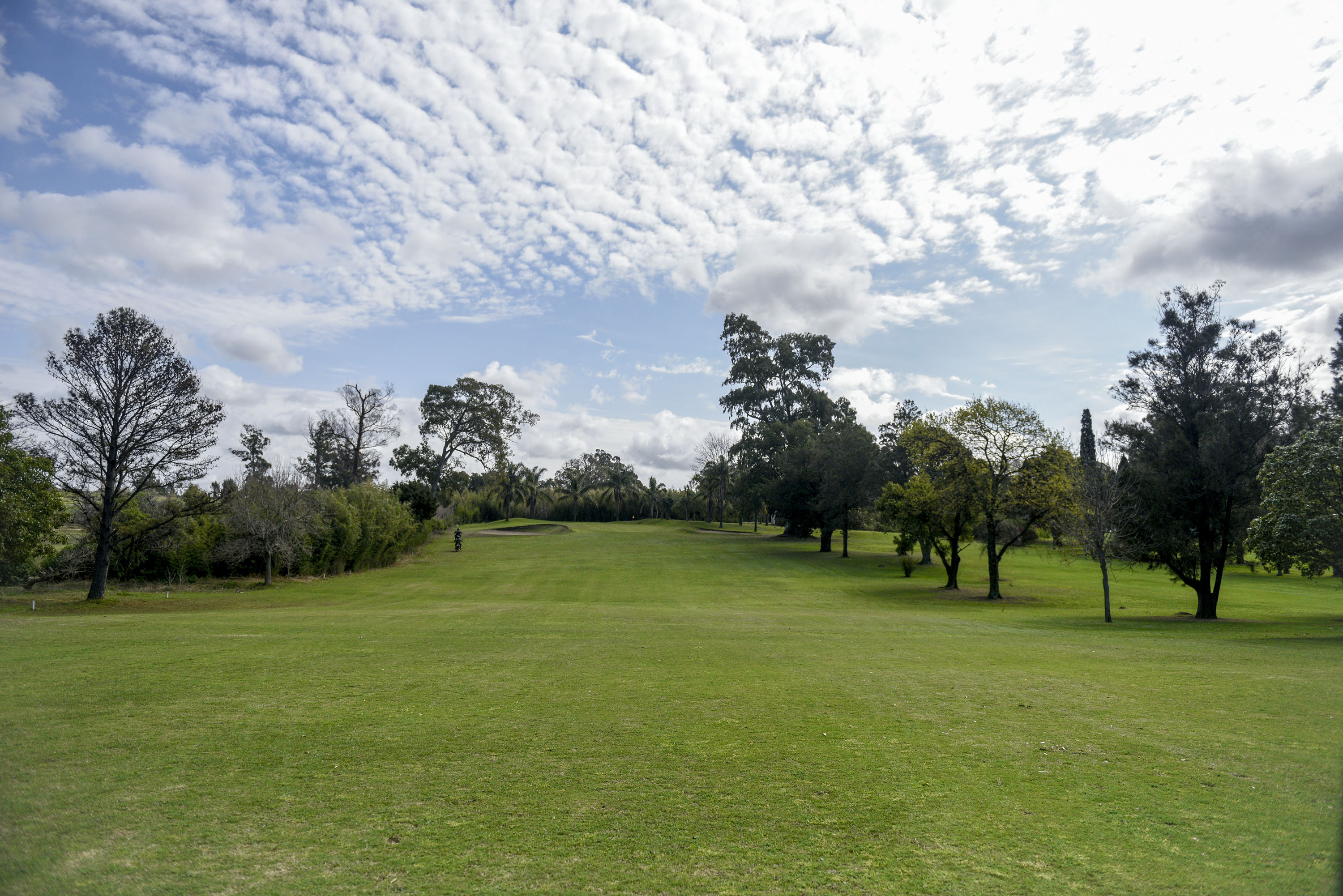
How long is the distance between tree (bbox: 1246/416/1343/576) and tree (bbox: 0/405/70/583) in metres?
37.3

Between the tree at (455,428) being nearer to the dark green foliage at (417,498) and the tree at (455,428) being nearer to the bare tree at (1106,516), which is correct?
the dark green foliage at (417,498)

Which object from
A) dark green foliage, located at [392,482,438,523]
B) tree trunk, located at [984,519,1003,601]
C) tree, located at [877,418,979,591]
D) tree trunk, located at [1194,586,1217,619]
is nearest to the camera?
tree trunk, located at [1194,586,1217,619]

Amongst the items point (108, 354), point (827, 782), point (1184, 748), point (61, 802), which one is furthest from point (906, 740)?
point (108, 354)

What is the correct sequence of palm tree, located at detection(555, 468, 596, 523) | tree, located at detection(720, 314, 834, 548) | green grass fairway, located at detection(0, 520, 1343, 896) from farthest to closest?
1. palm tree, located at detection(555, 468, 596, 523)
2. tree, located at detection(720, 314, 834, 548)
3. green grass fairway, located at detection(0, 520, 1343, 896)

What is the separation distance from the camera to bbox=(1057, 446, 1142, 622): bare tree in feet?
76.9

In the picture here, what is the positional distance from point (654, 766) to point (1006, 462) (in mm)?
30033

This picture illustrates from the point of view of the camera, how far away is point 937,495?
33.4m

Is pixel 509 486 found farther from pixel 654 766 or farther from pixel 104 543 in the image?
pixel 654 766

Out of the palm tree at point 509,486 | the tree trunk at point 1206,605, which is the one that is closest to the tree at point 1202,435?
the tree trunk at point 1206,605

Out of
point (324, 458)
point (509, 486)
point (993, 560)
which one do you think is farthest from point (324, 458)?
point (993, 560)

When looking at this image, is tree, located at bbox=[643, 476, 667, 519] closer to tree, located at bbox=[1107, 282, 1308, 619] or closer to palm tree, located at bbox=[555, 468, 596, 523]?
palm tree, located at bbox=[555, 468, 596, 523]

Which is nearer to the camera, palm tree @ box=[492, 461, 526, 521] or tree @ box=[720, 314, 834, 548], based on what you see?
tree @ box=[720, 314, 834, 548]

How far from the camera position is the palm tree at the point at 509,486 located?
8944 cm

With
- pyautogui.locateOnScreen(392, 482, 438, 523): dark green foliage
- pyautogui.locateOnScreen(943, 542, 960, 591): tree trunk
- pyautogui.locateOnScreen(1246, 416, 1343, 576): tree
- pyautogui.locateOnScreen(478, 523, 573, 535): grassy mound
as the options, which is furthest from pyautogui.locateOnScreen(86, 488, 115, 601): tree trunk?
pyautogui.locateOnScreen(478, 523, 573, 535): grassy mound
